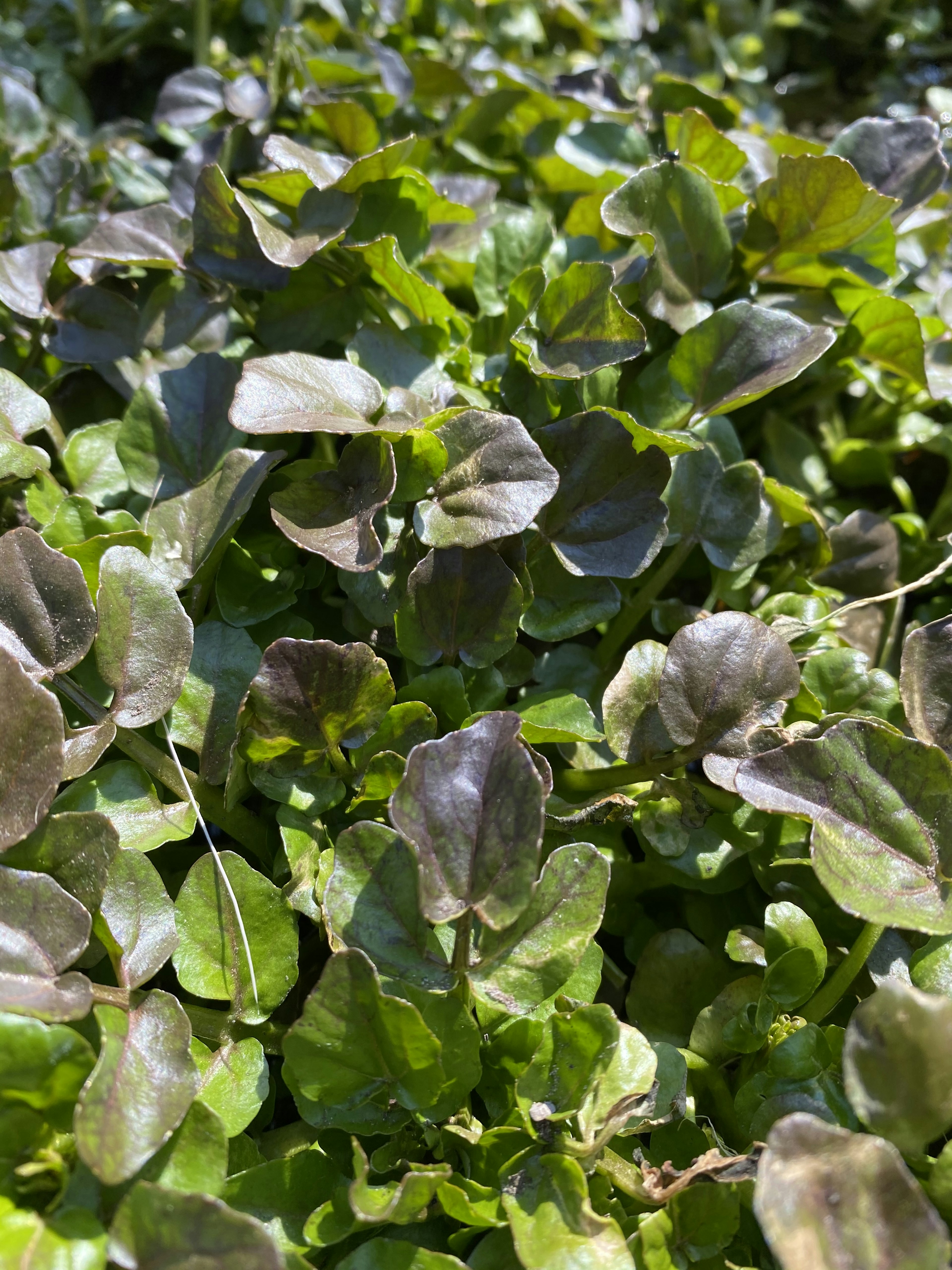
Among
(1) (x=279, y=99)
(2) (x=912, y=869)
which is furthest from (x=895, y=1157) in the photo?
(1) (x=279, y=99)

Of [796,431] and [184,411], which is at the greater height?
[184,411]

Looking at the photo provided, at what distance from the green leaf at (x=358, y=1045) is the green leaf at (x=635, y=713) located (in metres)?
0.31

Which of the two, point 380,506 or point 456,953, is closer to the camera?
A: point 456,953

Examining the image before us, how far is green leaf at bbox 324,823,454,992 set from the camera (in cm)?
69

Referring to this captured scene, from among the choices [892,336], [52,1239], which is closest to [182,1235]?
[52,1239]

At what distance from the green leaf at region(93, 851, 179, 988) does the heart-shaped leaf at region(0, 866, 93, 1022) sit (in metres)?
0.05

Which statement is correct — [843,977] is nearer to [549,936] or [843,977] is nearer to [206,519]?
[549,936]

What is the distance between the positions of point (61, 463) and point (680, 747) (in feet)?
2.46

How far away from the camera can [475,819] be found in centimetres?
68

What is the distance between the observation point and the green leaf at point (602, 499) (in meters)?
0.90

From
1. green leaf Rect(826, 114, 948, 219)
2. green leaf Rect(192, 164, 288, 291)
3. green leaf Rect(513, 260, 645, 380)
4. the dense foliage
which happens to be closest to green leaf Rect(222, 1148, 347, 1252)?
the dense foliage

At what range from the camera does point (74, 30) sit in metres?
1.90

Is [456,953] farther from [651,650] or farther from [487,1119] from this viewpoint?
[651,650]

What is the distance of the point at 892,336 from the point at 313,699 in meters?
0.80
